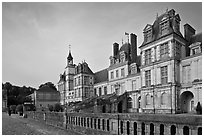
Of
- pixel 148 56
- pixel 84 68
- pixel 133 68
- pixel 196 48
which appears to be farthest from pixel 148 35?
pixel 84 68

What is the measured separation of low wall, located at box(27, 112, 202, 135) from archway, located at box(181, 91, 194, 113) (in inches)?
304

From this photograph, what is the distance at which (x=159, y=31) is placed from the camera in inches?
855

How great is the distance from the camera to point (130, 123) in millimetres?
14430

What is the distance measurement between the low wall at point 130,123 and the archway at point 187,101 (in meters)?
7.73

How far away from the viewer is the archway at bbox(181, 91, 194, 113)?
1964 centimetres

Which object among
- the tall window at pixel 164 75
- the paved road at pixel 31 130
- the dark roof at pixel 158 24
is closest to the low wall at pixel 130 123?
the paved road at pixel 31 130

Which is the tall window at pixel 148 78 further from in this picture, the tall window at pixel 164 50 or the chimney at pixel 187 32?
the chimney at pixel 187 32

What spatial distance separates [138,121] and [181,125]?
3.24 m

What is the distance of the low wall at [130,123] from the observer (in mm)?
10961

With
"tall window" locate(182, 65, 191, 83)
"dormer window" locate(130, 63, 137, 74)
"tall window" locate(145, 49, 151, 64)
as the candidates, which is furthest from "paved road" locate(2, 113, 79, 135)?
"tall window" locate(182, 65, 191, 83)

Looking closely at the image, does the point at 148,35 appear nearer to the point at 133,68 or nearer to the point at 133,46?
the point at 133,68

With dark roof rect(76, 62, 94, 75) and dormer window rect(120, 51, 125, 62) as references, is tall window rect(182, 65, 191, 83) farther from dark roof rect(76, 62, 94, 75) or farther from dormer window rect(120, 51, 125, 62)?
dark roof rect(76, 62, 94, 75)


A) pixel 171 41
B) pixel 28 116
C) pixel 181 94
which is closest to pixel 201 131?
pixel 181 94

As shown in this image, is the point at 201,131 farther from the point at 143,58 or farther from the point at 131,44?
the point at 131,44
